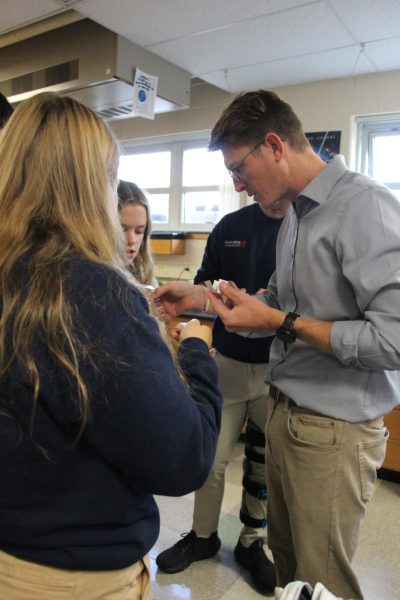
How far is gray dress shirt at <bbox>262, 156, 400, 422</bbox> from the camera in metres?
1.05

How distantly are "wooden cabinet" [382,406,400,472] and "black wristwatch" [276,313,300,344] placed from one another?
1.86 meters

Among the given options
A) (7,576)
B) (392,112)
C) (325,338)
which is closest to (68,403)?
(7,576)

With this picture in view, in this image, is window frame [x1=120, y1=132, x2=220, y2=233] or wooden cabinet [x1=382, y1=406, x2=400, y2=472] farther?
window frame [x1=120, y1=132, x2=220, y2=233]

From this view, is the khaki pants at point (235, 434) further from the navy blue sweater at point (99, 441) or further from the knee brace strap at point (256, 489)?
the navy blue sweater at point (99, 441)

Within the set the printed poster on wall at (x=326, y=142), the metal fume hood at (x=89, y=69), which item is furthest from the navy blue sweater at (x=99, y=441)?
the printed poster on wall at (x=326, y=142)

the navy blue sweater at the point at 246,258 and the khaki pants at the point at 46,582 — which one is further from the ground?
the navy blue sweater at the point at 246,258

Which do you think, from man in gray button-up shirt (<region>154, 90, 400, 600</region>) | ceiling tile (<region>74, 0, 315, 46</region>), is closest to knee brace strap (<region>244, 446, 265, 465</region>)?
man in gray button-up shirt (<region>154, 90, 400, 600</region>)

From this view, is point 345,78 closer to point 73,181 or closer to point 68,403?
point 73,181

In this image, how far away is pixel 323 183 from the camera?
1.23 metres

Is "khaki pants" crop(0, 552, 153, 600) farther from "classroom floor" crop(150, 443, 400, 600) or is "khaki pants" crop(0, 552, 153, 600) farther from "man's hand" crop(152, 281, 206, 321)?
"classroom floor" crop(150, 443, 400, 600)

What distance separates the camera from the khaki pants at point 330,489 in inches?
45.0

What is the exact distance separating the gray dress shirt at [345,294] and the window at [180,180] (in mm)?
2851

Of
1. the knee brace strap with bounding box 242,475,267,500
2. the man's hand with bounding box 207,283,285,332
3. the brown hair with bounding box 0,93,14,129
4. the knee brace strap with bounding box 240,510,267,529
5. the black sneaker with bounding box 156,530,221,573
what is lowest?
the black sneaker with bounding box 156,530,221,573

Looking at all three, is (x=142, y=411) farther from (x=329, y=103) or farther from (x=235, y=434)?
(x=329, y=103)
